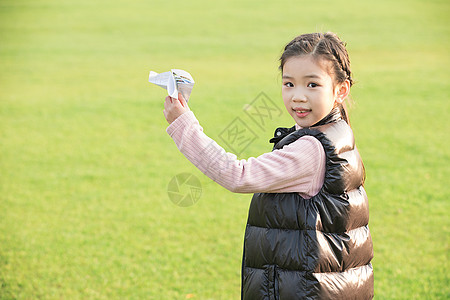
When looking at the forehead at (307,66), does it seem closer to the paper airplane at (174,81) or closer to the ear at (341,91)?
the ear at (341,91)

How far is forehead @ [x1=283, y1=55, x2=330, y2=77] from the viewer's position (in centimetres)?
171

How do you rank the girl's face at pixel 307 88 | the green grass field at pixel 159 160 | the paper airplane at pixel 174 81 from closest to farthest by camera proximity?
1. the paper airplane at pixel 174 81
2. the girl's face at pixel 307 88
3. the green grass field at pixel 159 160

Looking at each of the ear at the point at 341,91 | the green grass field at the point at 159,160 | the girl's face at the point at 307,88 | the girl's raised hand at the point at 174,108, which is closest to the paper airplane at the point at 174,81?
the girl's raised hand at the point at 174,108

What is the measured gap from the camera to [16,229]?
414 cm

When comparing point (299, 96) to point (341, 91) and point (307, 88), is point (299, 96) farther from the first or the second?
point (341, 91)

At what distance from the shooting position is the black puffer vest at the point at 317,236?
1672mm

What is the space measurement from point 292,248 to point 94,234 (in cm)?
271

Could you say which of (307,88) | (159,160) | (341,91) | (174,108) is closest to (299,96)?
(307,88)

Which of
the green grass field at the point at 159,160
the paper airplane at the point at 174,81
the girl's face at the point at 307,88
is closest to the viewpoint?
the paper airplane at the point at 174,81

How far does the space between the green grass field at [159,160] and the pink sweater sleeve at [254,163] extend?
5.73ft

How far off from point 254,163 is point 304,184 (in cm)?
18

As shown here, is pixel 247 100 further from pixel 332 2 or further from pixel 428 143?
pixel 332 2

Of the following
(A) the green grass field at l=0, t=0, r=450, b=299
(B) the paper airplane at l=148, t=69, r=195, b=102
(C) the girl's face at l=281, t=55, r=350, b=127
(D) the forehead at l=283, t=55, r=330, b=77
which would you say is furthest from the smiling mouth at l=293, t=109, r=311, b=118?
(A) the green grass field at l=0, t=0, r=450, b=299

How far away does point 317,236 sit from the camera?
167cm
